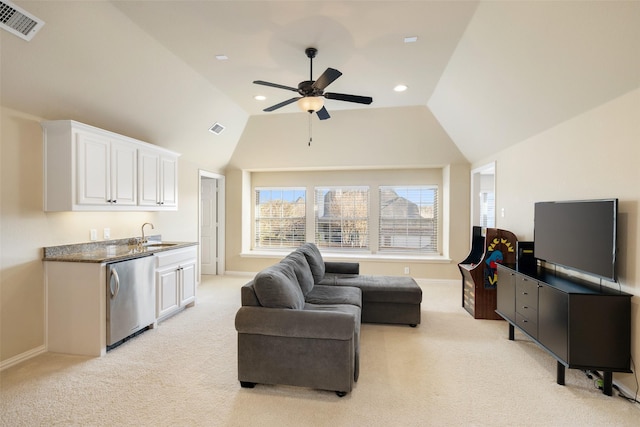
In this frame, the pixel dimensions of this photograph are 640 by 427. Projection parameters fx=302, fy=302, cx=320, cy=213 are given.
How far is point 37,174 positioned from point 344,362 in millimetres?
3446

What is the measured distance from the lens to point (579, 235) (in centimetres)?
268

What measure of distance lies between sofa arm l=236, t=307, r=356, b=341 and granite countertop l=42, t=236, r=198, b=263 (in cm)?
175

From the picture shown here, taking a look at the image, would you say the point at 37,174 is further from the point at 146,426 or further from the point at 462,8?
the point at 462,8

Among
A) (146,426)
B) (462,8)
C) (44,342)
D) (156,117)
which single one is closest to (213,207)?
(156,117)

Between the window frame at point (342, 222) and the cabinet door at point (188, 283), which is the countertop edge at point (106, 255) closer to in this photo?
the cabinet door at point (188, 283)

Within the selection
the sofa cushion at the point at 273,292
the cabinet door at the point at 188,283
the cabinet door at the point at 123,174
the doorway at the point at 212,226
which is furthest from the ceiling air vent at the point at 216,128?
the sofa cushion at the point at 273,292

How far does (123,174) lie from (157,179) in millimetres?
604

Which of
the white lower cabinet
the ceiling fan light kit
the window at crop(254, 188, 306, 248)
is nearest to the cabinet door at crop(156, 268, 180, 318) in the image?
the white lower cabinet

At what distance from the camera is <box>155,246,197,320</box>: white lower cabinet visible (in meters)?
3.82

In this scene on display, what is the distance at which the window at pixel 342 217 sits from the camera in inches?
262

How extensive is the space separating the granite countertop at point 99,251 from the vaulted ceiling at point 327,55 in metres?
1.39

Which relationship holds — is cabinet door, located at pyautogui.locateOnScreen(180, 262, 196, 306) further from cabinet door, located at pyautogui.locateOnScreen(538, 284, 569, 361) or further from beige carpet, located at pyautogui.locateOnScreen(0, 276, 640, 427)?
cabinet door, located at pyautogui.locateOnScreen(538, 284, 569, 361)

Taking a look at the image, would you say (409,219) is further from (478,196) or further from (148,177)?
(148,177)

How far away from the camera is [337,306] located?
3033mm
